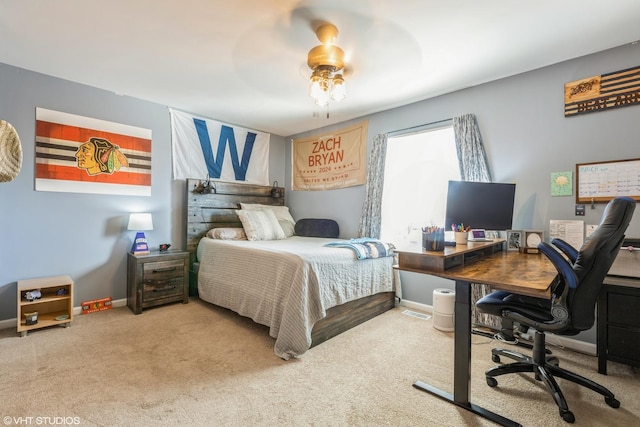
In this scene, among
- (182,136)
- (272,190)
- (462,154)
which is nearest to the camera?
(462,154)

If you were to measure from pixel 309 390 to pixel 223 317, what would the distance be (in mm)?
1545

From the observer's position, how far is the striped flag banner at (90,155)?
2.85 metres

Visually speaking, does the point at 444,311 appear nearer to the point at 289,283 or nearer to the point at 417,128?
the point at 289,283

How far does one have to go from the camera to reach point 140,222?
3205mm

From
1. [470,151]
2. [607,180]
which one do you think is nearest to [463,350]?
[607,180]

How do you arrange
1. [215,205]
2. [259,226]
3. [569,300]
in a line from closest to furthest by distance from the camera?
[569,300]
[259,226]
[215,205]

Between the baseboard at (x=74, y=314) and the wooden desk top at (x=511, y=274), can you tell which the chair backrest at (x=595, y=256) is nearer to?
the wooden desk top at (x=511, y=274)

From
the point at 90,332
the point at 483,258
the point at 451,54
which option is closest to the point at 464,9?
the point at 451,54

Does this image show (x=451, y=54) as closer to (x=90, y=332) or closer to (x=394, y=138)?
(x=394, y=138)

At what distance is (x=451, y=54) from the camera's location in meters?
2.38

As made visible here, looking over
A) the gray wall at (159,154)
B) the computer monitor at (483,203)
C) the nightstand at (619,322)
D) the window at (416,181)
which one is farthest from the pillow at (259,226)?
the nightstand at (619,322)

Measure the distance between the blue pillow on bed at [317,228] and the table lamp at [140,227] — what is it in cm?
198

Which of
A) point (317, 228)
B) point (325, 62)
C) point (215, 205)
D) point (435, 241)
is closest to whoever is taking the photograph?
point (435, 241)

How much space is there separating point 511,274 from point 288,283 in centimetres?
152
